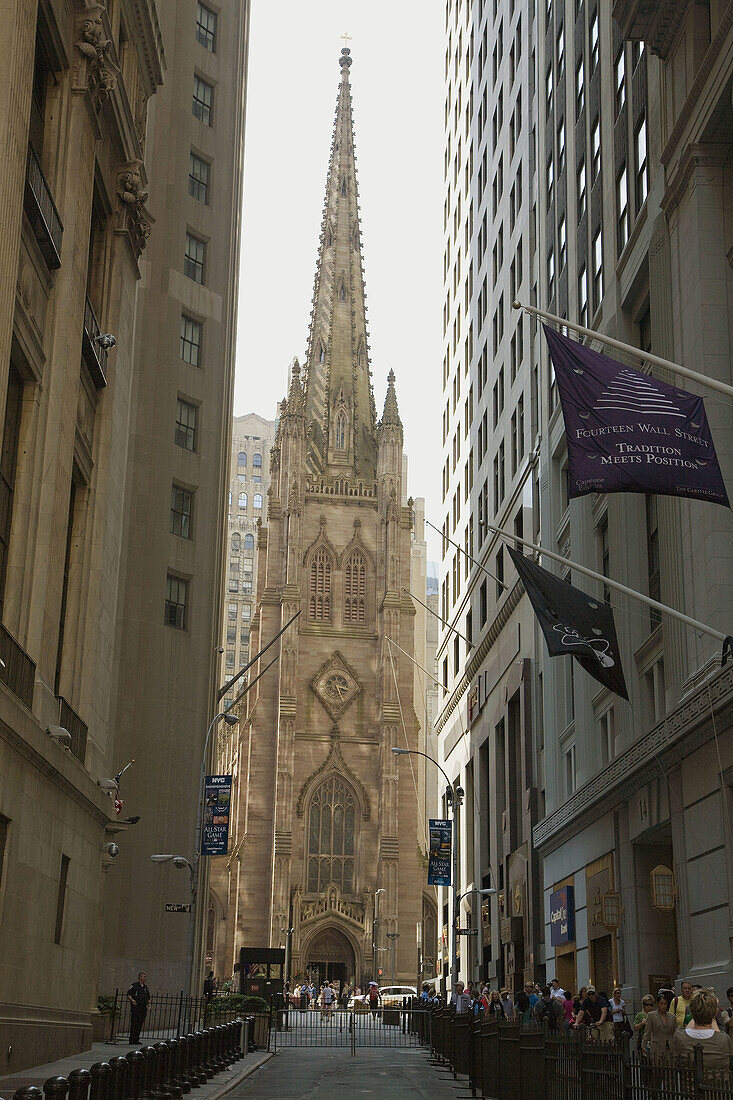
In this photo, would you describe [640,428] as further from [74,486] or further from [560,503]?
[560,503]

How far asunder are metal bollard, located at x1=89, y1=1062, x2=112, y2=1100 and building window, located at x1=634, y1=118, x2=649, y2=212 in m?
23.8

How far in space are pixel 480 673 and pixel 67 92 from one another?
39591 mm

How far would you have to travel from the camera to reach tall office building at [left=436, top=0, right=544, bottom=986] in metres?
46.1

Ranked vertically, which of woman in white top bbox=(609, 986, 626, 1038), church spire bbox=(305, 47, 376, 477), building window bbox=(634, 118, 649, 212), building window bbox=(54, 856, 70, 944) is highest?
church spire bbox=(305, 47, 376, 477)

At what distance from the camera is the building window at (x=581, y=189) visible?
37.7 metres

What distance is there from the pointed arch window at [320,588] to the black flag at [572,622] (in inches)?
3333

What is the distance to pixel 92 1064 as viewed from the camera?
619 inches

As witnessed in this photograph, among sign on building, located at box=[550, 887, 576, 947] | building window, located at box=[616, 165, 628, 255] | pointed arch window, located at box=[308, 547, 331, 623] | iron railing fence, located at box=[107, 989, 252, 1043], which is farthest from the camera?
pointed arch window, located at box=[308, 547, 331, 623]

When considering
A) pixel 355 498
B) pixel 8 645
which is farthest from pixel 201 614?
pixel 355 498

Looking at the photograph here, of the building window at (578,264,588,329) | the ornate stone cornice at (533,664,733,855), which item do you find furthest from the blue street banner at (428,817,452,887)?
the building window at (578,264,588,329)

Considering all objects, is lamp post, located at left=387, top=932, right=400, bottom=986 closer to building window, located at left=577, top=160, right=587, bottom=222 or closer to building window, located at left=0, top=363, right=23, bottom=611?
building window, located at left=577, top=160, right=587, bottom=222

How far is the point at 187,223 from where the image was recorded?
4712 cm

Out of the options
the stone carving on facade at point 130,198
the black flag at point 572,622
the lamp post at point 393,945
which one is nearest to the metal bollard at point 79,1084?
→ the black flag at point 572,622

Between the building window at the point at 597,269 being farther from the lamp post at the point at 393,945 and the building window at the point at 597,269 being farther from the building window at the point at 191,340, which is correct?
the lamp post at the point at 393,945
